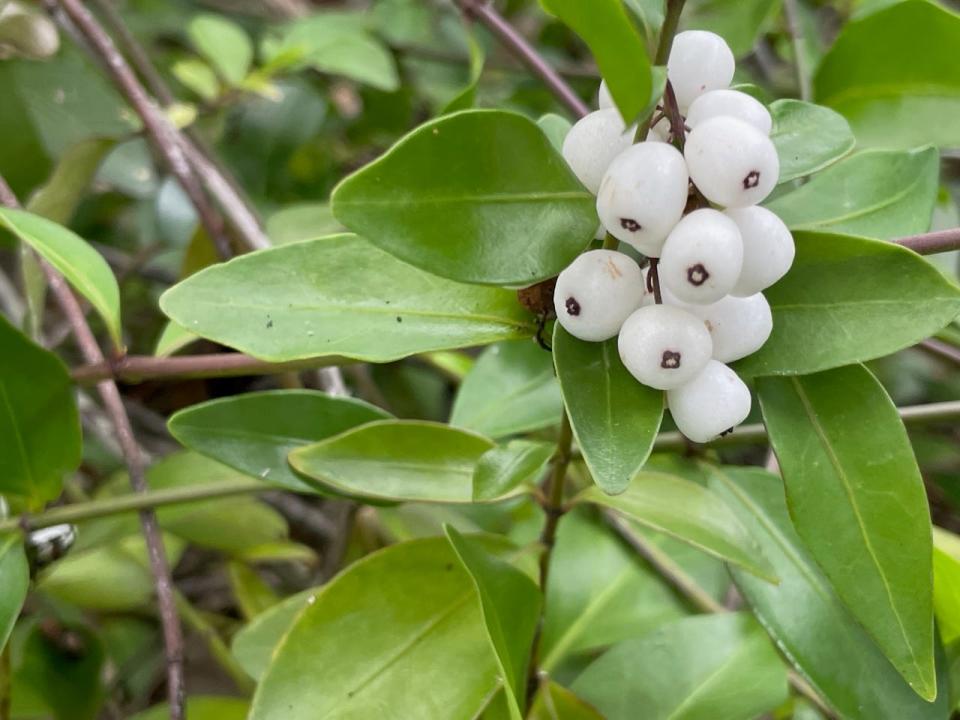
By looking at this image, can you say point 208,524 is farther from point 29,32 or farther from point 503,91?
point 503,91

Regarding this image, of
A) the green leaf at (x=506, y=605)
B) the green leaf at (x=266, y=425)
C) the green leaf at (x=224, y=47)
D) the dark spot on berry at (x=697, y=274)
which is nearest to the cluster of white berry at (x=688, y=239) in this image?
the dark spot on berry at (x=697, y=274)

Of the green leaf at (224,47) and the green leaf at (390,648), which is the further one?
the green leaf at (224,47)

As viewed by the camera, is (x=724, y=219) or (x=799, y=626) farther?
(x=799, y=626)

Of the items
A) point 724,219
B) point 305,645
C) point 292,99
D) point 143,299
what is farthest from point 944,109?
point 143,299

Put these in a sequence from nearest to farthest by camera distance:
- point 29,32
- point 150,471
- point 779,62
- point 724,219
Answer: point 724,219, point 150,471, point 29,32, point 779,62

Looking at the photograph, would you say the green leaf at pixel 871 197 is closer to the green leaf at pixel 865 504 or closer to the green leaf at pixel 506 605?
the green leaf at pixel 865 504

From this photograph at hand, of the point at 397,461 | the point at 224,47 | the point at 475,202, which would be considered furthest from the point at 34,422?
the point at 224,47
